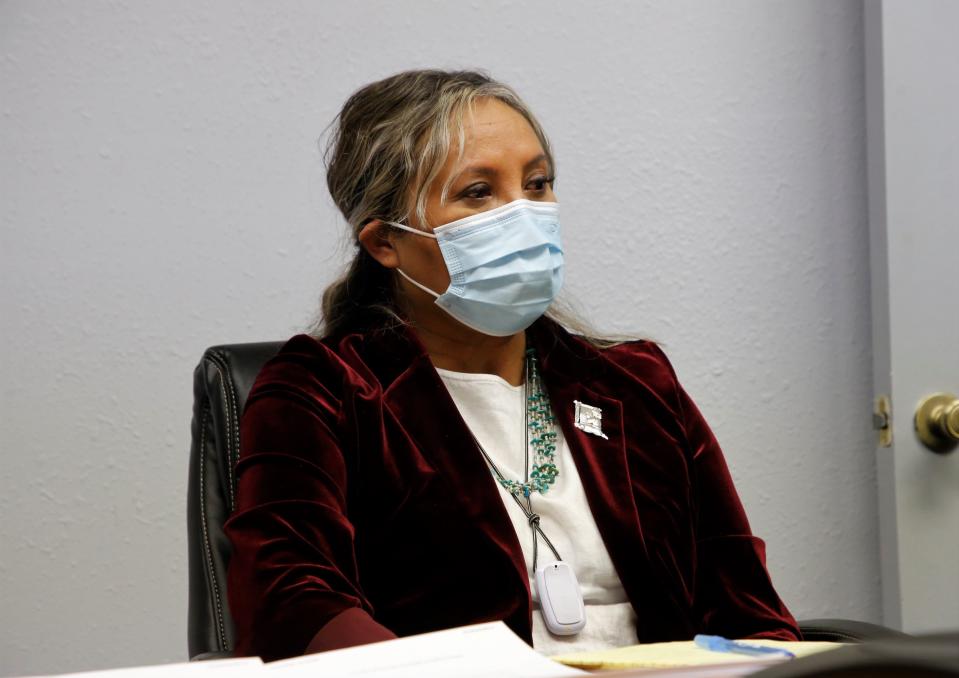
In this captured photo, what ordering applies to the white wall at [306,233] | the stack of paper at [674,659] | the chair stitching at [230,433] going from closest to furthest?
the stack of paper at [674,659] → the chair stitching at [230,433] → the white wall at [306,233]

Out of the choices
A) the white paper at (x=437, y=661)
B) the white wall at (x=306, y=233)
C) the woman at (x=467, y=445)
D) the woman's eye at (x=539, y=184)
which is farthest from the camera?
the white wall at (x=306, y=233)

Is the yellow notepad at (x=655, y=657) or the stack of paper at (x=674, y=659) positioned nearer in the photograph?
the stack of paper at (x=674, y=659)

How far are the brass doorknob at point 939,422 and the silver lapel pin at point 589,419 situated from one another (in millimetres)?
666

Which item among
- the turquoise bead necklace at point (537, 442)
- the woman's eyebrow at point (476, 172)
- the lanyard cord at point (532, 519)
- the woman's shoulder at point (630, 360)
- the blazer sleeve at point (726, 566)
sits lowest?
the blazer sleeve at point (726, 566)

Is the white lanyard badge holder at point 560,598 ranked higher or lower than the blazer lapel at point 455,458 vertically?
lower

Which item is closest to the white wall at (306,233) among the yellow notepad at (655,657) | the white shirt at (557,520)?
the white shirt at (557,520)

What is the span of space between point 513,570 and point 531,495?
0.13 metres

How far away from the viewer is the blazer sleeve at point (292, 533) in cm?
117

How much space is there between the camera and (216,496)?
142cm

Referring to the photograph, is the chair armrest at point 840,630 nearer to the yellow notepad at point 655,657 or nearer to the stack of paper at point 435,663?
the yellow notepad at point 655,657

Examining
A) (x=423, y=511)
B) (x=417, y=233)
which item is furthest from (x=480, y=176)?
(x=423, y=511)

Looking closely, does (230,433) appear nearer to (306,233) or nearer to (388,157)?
(388,157)

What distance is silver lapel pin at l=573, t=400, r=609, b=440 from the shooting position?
150 centimetres

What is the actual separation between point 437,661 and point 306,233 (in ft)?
4.57
